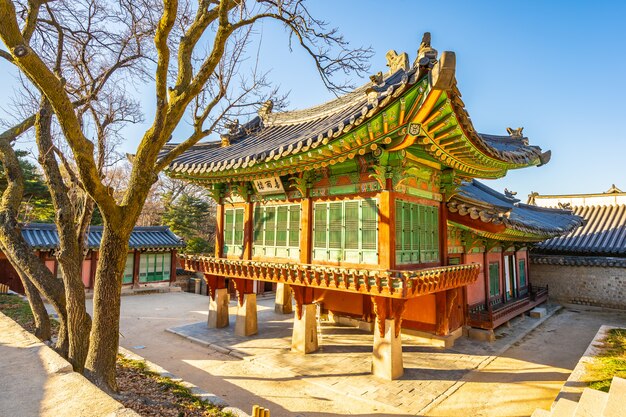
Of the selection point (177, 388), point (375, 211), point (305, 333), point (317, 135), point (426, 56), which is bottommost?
point (177, 388)

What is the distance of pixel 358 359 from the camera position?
32.8 feet

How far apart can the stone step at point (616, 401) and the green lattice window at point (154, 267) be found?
2584cm

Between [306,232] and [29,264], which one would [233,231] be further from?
[29,264]

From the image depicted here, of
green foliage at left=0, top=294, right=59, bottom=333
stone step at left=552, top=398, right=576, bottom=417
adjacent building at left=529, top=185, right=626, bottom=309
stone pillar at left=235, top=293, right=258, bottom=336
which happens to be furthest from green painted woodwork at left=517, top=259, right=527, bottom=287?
green foliage at left=0, top=294, right=59, bottom=333

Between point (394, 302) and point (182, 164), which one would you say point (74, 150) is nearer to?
point (182, 164)

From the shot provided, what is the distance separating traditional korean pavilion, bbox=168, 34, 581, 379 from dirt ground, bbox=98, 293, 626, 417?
1.50m

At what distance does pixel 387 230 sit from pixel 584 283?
17.6m

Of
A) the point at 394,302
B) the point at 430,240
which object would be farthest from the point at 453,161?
the point at 394,302

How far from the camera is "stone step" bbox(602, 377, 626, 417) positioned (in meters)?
5.30

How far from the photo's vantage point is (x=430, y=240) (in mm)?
10312

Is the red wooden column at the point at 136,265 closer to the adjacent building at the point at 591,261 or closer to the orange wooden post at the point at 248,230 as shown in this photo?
the orange wooden post at the point at 248,230

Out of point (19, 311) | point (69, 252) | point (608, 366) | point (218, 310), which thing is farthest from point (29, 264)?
point (608, 366)

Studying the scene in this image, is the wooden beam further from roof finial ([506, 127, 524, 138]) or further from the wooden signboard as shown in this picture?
roof finial ([506, 127, 524, 138])

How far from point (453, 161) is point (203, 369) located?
29.9 ft
